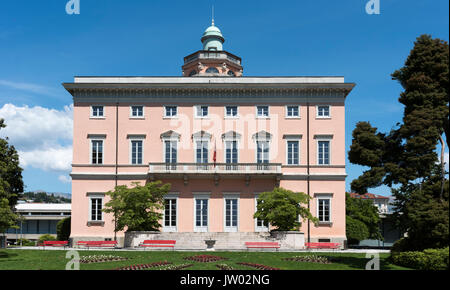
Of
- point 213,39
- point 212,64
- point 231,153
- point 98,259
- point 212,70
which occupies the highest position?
point 213,39

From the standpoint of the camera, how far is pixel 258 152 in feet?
127

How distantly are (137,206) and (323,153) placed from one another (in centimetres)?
1569

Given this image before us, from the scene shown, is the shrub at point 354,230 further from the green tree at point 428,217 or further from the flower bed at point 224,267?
the flower bed at point 224,267

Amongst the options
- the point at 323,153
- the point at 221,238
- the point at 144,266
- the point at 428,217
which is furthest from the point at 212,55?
the point at 428,217

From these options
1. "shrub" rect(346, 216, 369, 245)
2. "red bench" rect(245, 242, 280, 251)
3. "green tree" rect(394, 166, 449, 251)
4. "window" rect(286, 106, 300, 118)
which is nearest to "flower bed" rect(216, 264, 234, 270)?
"green tree" rect(394, 166, 449, 251)

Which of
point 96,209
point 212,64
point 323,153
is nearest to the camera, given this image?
point 96,209

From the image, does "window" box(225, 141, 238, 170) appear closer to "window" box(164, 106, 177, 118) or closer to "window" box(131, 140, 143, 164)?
"window" box(164, 106, 177, 118)

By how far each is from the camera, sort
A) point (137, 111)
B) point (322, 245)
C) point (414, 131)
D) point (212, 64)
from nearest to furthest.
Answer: point (414, 131) < point (322, 245) < point (137, 111) < point (212, 64)

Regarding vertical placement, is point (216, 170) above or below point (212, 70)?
below

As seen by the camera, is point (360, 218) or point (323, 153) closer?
point (323, 153)

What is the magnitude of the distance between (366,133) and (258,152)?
13.4m

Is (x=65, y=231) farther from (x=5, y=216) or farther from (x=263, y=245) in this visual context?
(x=263, y=245)

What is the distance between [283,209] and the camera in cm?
3303
